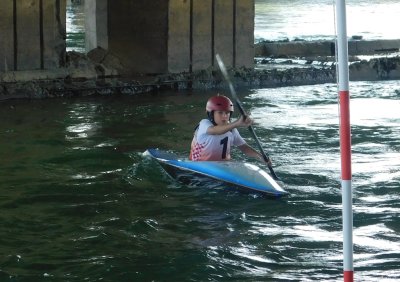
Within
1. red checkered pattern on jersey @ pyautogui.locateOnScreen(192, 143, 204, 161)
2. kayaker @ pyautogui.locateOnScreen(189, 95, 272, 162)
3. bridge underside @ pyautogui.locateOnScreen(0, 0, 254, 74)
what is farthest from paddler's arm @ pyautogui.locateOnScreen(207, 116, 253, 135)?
bridge underside @ pyautogui.locateOnScreen(0, 0, 254, 74)

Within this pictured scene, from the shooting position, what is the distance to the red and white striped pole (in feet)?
16.5

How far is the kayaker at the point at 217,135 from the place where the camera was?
1023 cm

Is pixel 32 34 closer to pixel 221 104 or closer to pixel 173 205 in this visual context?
pixel 221 104

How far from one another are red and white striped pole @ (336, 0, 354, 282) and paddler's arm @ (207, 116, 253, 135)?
467 centimetres

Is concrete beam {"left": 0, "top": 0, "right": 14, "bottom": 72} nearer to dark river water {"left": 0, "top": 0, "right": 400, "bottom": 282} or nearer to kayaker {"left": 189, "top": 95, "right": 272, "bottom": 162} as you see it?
dark river water {"left": 0, "top": 0, "right": 400, "bottom": 282}

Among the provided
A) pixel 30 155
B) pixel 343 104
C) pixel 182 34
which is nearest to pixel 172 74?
pixel 182 34

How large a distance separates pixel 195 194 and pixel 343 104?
518cm

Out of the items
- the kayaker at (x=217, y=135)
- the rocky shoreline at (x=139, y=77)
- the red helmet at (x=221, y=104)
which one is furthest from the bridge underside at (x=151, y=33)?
the red helmet at (x=221, y=104)

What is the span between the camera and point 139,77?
64.3ft

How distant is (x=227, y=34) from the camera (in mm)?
20000

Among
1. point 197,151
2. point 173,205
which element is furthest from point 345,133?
point 197,151

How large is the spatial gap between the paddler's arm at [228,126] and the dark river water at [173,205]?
677 mm

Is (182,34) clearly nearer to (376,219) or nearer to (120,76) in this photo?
(120,76)

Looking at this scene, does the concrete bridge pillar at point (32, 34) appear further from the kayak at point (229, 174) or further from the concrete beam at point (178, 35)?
the kayak at point (229, 174)
